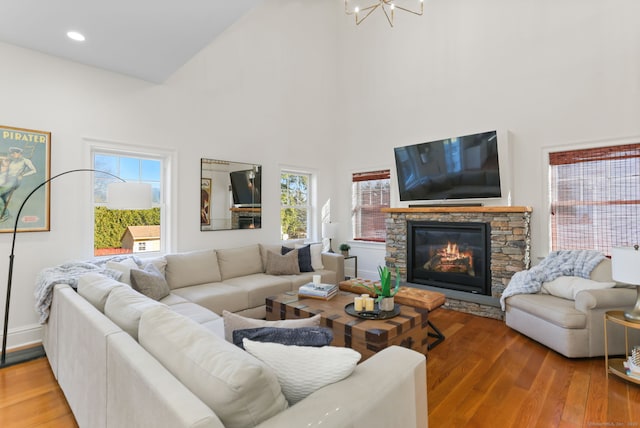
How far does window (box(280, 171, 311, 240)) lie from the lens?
542 centimetres

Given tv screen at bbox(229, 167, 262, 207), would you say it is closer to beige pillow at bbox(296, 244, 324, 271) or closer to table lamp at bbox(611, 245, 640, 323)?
beige pillow at bbox(296, 244, 324, 271)

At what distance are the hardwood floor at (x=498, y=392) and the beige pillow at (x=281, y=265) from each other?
2.01 metres

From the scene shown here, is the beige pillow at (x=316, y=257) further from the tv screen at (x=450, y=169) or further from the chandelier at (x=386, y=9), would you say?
the chandelier at (x=386, y=9)

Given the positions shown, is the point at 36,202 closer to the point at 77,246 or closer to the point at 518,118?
the point at 77,246

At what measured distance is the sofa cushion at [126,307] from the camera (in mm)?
1483

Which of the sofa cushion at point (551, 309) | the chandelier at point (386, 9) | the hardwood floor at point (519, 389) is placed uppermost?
the chandelier at point (386, 9)

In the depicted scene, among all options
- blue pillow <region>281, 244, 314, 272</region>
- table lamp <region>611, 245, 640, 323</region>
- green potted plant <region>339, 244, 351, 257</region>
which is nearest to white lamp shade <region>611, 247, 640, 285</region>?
table lamp <region>611, 245, 640, 323</region>

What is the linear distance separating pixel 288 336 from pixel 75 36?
10.2 feet

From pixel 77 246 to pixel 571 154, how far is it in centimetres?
557

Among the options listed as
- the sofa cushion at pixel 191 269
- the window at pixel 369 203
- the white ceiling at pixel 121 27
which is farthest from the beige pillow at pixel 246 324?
the window at pixel 369 203

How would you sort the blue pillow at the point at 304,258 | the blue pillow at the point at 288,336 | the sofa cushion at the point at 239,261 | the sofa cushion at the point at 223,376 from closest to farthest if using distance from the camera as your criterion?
the sofa cushion at the point at 223,376, the blue pillow at the point at 288,336, the sofa cushion at the point at 239,261, the blue pillow at the point at 304,258

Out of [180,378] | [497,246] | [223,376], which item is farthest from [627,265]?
[180,378]

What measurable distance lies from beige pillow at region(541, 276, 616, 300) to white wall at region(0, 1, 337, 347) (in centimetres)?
362

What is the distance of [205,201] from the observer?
4277 millimetres
